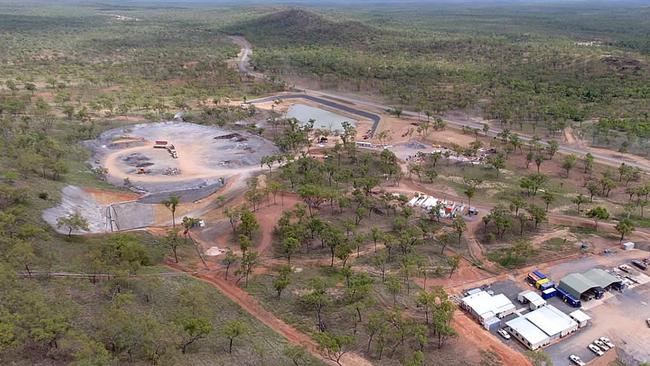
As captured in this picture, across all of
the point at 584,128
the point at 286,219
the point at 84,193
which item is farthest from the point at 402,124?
the point at 84,193

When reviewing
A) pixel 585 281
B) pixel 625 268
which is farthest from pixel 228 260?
pixel 625 268

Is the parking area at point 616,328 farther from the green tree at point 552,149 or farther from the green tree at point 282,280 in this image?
the green tree at point 552,149

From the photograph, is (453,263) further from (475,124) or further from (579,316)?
(475,124)

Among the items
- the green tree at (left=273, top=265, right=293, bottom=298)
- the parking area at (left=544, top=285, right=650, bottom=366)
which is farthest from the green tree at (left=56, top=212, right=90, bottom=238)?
the parking area at (left=544, top=285, right=650, bottom=366)

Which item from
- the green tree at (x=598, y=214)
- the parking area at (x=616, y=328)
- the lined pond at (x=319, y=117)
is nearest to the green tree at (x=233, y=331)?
the parking area at (x=616, y=328)

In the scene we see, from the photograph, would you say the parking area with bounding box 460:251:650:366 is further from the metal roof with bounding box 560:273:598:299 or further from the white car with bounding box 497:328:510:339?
the metal roof with bounding box 560:273:598:299

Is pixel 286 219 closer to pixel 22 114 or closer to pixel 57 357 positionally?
pixel 57 357
